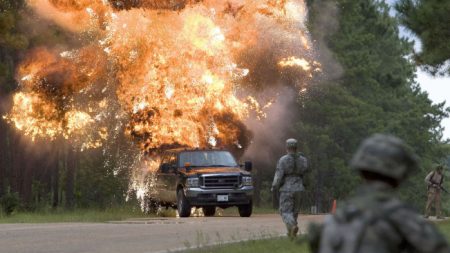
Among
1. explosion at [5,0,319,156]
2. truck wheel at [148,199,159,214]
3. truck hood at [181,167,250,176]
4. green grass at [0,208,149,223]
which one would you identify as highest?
explosion at [5,0,319,156]

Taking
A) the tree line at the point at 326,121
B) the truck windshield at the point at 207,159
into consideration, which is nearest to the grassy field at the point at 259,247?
the truck windshield at the point at 207,159

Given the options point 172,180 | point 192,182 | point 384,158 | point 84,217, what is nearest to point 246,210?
point 192,182

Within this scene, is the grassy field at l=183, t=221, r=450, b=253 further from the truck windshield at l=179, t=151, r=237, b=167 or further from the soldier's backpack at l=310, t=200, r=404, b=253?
the truck windshield at l=179, t=151, r=237, b=167

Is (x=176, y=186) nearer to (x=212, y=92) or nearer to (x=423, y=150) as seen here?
(x=212, y=92)

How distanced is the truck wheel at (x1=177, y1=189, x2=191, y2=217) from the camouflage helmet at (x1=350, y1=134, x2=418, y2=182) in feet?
81.5

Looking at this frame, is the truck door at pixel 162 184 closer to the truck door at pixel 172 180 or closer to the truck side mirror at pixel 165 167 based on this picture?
the truck door at pixel 172 180

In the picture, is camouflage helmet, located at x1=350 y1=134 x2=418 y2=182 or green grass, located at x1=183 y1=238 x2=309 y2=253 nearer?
camouflage helmet, located at x1=350 y1=134 x2=418 y2=182

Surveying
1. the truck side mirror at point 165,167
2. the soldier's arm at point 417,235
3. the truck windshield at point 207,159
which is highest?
the truck windshield at point 207,159

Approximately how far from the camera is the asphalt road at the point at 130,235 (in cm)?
1797

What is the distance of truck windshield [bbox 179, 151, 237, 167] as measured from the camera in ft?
98.6

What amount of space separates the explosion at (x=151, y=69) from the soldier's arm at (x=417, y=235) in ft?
97.3

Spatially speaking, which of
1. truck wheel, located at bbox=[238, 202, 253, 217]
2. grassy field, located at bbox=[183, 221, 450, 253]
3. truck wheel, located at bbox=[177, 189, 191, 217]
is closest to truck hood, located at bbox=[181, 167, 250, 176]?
truck wheel, located at bbox=[177, 189, 191, 217]

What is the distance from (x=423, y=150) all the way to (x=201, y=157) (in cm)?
5298

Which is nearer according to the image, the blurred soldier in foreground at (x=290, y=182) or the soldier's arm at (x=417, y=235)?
the soldier's arm at (x=417, y=235)
